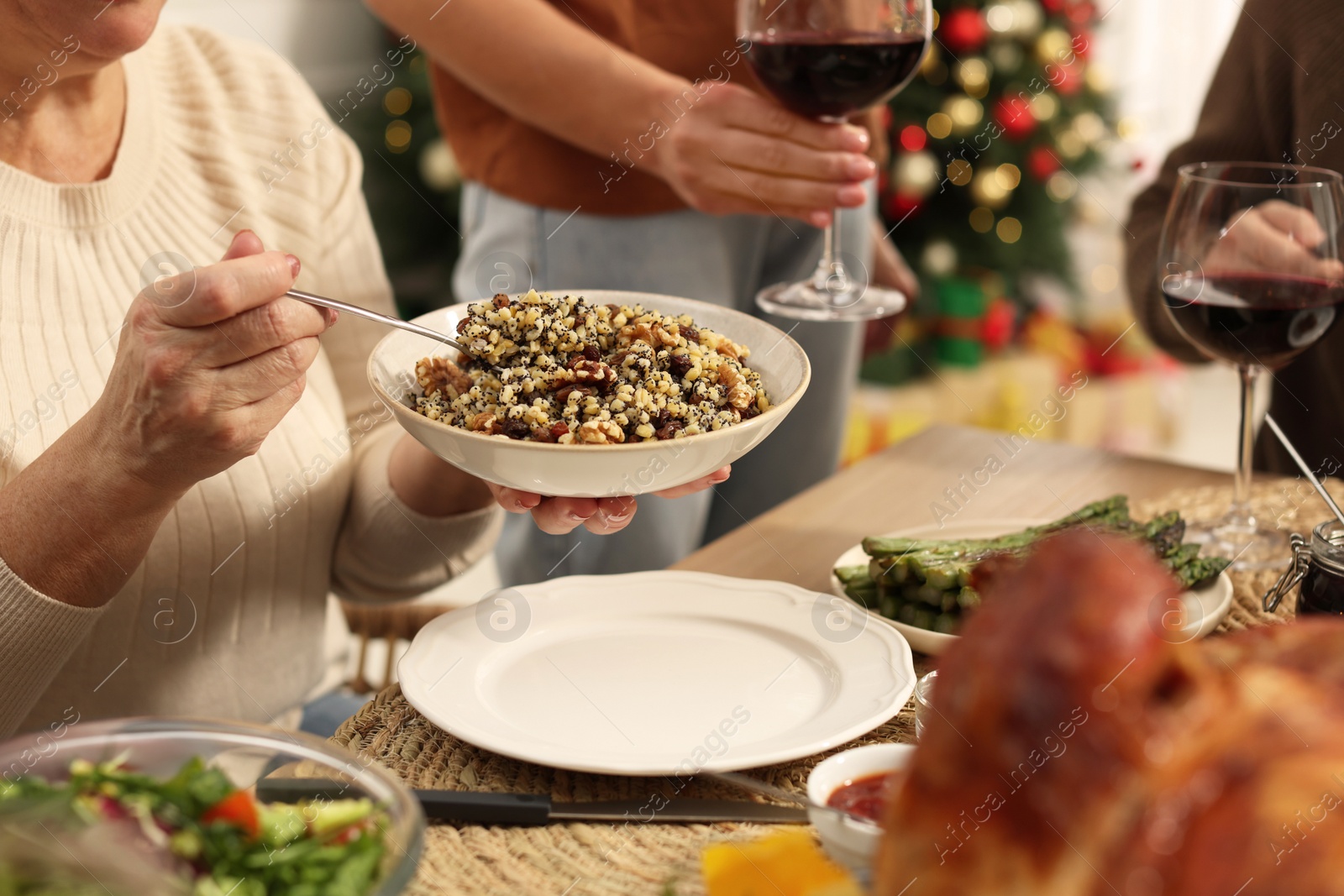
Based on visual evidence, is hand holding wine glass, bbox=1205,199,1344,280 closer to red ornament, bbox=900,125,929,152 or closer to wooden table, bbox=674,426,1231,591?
wooden table, bbox=674,426,1231,591

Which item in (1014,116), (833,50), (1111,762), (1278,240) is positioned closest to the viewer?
(1111,762)

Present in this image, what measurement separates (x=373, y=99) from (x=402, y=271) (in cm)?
51

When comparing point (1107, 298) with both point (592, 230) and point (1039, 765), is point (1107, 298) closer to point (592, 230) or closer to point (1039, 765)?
point (592, 230)

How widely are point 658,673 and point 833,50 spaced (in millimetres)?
661

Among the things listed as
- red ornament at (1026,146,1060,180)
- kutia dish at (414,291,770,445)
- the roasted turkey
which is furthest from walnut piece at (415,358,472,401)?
red ornament at (1026,146,1060,180)

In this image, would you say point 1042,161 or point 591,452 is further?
point 1042,161

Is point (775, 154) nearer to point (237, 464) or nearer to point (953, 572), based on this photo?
point (953, 572)

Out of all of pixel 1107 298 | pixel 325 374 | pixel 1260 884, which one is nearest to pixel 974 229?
pixel 1107 298

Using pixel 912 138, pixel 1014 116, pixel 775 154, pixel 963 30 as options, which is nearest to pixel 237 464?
pixel 775 154

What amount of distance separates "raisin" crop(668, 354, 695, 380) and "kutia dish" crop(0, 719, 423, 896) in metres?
0.45

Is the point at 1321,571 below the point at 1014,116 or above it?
above

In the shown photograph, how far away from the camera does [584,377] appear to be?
945 mm

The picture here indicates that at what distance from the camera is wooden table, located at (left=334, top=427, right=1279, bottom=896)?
0.69 meters

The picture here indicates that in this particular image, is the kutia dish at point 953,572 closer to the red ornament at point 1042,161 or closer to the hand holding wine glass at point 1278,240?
the hand holding wine glass at point 1278,240
